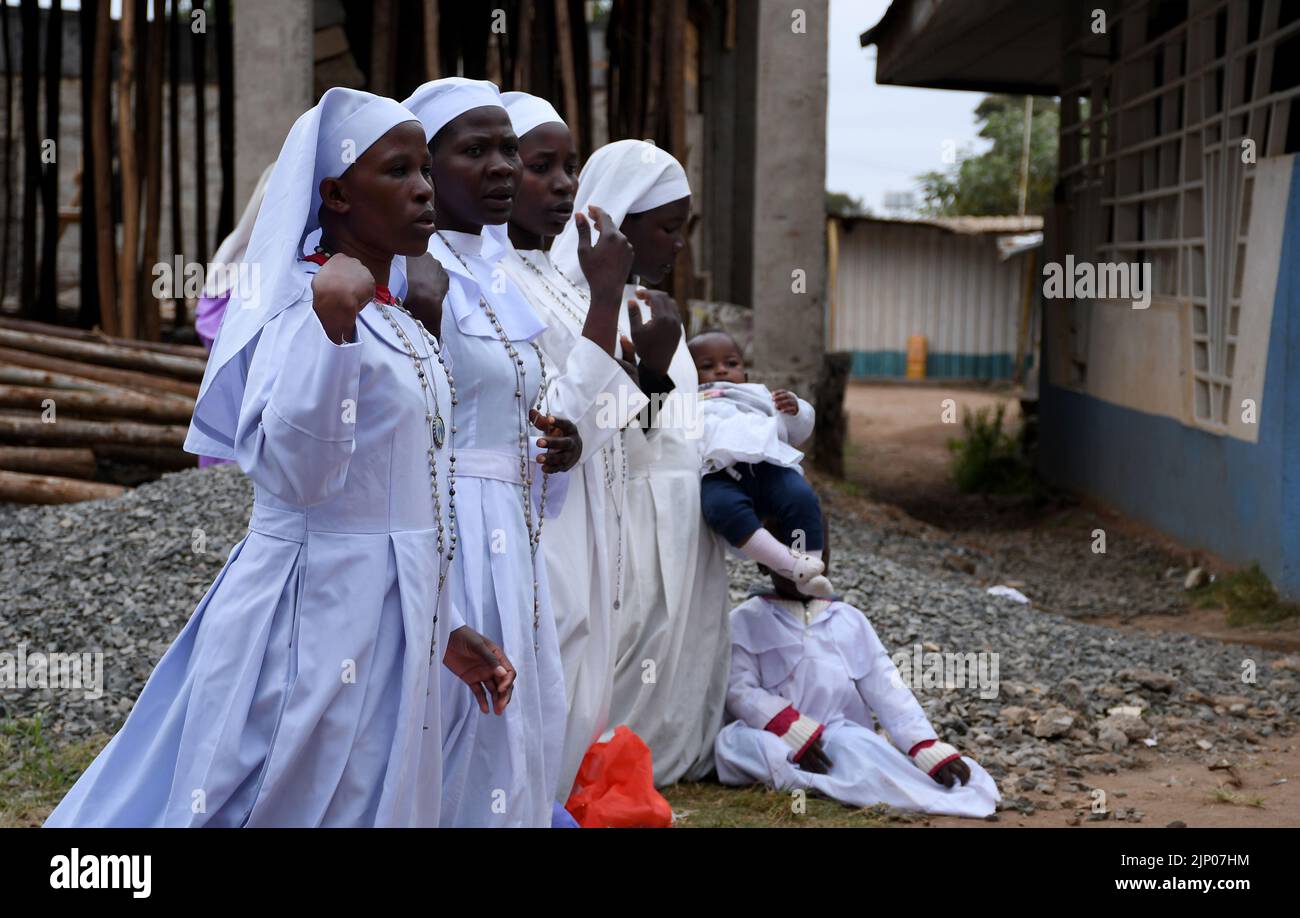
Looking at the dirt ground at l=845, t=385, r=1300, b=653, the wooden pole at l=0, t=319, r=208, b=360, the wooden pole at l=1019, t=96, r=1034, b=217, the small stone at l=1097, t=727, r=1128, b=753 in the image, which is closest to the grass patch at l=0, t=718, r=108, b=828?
the small stone at l=1097, t=727, r=1128, b=753

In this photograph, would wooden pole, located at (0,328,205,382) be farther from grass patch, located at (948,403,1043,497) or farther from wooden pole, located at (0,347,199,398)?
grass patch, located at (948,403,1043,497)

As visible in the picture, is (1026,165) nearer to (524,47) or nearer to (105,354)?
(524,47)

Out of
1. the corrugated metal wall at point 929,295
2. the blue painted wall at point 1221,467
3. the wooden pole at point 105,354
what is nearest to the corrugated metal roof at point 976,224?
the corrugated metal wall at point 929,295

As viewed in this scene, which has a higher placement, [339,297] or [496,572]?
[339,297]

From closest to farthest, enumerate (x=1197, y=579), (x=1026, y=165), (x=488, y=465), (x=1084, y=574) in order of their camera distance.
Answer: (x=488, y=465)
(x=1197, y=579)
(x=1084, y=574)
(x=1026, y=165)

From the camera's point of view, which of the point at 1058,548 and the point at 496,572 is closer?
the point at 496,572

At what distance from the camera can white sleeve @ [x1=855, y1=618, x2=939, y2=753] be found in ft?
14.9

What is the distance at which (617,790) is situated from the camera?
3.83 meters

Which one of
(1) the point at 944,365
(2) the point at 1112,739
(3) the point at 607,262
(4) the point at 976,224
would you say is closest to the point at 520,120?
(3) the point at 607,262

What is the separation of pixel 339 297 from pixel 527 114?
154cm

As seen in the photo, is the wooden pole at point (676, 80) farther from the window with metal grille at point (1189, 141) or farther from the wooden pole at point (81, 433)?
the wooden pole at point (81, 433)

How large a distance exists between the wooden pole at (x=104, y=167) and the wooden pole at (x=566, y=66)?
133 inches
